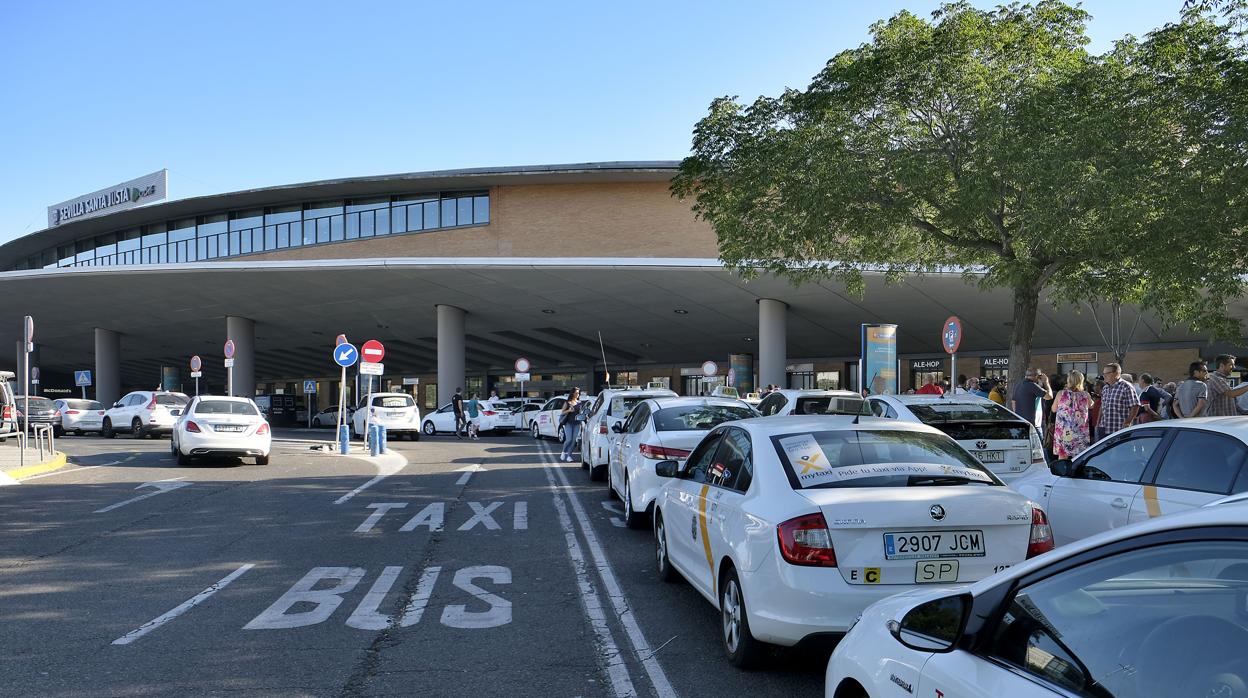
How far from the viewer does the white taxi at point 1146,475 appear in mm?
5816

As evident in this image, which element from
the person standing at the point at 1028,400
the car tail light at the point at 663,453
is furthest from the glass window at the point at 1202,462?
the person standing at the point at 1028,400

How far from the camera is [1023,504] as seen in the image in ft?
15.9

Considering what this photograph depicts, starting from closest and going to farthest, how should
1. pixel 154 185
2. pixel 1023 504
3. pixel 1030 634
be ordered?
pixel 1030 634, pixel 1023 504, pixel 154 185

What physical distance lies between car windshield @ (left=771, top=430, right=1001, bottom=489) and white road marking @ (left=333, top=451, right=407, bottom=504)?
28.1 feet

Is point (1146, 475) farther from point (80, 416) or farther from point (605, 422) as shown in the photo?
point (80, 416)

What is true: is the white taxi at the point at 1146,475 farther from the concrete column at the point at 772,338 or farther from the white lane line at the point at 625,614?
the concrete column at the point at 772,338

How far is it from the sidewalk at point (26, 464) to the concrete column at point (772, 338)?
2337 cm

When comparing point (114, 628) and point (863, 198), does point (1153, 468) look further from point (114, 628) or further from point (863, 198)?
point (863, 198)

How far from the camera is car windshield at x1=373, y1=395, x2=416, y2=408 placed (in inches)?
1102

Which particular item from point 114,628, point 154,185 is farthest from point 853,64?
point 154,185

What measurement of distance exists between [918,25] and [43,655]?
14325mm

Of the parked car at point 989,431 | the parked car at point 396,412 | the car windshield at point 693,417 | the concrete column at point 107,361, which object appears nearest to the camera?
the parked car at point 989,431

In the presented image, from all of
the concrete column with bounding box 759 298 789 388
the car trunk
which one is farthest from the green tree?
the concrete column with bounding box 759 298 789 388

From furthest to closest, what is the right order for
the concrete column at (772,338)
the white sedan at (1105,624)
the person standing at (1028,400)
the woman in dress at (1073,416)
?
the concrete column at (772,338), the person standing at (1028,400), the woman in dress at (1073,416), the white sedan at (1105,624)
